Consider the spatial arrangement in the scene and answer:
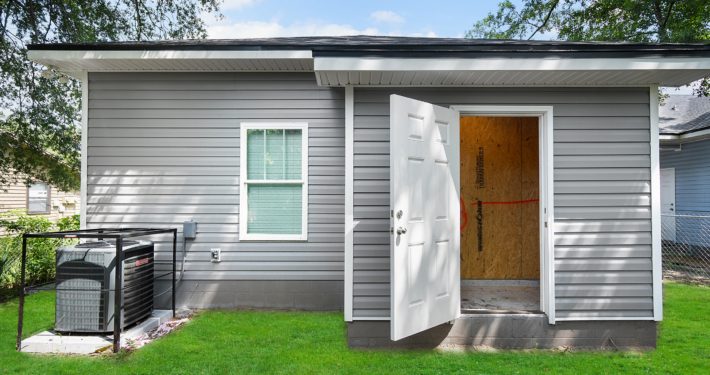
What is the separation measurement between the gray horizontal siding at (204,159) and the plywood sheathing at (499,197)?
163 centimetres

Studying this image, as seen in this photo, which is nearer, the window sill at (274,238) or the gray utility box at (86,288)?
the gray utility box at (86,288)

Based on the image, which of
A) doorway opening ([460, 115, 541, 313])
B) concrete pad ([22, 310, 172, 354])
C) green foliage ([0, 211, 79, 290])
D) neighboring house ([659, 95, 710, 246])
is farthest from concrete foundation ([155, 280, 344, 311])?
neighboring house ([659, 95, 710, 246])

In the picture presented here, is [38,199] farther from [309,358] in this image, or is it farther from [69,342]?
[309,358]

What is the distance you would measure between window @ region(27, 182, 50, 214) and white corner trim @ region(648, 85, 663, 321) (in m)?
16.1

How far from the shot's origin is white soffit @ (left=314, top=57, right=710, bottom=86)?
3.30 metres

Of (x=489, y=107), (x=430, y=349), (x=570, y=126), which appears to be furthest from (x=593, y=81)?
(x=430, y=349)

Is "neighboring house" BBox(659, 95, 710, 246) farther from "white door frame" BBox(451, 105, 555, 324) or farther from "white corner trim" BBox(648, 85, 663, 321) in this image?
"white door frame" BBox(451, 105, 555, 324)

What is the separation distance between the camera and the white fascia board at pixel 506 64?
330 cm

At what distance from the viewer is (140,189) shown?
4988mm

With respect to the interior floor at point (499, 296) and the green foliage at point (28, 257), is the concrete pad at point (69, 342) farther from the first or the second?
the interior floor at point (499, 296)

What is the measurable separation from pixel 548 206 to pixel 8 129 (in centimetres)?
867

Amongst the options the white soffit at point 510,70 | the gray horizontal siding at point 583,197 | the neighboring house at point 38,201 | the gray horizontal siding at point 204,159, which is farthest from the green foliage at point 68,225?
Result: the neighboring house at point 38,201

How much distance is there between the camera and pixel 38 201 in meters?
14.2

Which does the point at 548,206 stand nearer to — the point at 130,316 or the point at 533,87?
the point at 533,87
